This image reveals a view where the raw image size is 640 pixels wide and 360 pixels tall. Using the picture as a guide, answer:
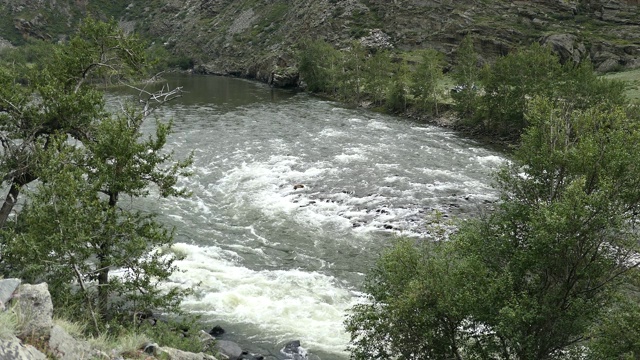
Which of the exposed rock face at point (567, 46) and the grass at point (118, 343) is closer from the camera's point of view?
the grass at point (118, 343)

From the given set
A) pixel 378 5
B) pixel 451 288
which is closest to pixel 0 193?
pixel 451 288

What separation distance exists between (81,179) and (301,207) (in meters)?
23.9

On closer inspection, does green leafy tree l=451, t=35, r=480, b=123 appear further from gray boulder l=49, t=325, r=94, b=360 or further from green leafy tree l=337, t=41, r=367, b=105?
gray boulder l=49, t=325, r=94, b=360

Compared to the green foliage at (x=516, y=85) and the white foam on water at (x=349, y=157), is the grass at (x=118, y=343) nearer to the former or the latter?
the white foam on water at (x=349, y=157)

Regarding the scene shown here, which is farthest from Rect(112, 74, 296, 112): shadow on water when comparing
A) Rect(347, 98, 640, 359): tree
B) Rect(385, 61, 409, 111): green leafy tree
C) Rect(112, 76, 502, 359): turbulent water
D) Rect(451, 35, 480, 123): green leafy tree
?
Rect(347, 98, 640, 359): tree

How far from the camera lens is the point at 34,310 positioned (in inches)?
437

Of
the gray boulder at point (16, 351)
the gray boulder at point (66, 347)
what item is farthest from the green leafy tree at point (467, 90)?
the gray boulder at point (16, 351)

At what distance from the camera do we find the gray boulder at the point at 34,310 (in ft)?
35.4

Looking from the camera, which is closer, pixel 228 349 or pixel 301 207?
pixel 228 349

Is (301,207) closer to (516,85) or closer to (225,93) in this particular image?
(516,85)

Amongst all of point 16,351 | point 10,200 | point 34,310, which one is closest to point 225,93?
point 10,200

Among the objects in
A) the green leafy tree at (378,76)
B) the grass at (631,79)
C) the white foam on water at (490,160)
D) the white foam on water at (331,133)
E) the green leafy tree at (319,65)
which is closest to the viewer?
the white foam on water at (490,160)

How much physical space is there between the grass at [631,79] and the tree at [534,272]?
55.4 metres

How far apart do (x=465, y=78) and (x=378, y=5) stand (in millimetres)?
87921
